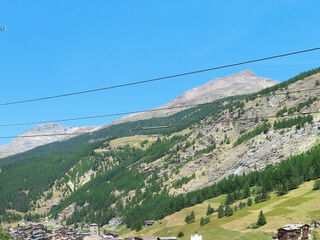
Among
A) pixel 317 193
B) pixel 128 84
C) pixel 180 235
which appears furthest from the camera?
pixel 180 235

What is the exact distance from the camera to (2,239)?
127 m

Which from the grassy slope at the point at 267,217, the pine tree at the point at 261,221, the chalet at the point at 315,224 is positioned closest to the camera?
the chalet at the point at 315,224

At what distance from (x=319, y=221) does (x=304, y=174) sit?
249 feet

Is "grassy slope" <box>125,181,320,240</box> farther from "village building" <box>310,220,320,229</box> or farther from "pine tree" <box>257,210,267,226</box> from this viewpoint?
"village building" <box>310,220,320,229</box>

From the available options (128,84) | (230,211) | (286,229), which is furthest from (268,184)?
(128,84)

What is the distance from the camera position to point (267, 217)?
144 m

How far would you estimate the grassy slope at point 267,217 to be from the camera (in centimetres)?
12962

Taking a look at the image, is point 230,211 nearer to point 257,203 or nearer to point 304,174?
point 257,203

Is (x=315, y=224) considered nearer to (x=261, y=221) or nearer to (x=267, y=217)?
(x=261, y=221)

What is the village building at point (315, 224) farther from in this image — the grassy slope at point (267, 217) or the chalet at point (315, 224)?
the grassy slope at point (267, 217)

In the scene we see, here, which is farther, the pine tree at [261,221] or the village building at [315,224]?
the pine tree at [261,221]

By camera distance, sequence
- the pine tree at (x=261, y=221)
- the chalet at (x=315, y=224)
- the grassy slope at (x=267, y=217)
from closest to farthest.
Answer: the chalet at (x=315, y=224) → the grassy slope at (x=267, y=217) → the pine tree at (x=261, y=221)

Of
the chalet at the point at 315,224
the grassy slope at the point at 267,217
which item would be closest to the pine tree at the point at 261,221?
the grassy slope at the point at 267,217

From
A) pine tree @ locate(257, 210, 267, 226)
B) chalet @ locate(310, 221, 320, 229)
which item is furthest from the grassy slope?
chalet @ locate(310, 221, 320, 229)
